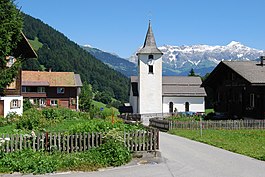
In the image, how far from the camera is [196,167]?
13.3 meters

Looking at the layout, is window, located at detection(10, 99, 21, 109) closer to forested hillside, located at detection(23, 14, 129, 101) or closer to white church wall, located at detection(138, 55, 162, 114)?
white church wall, located at detection(138, 55, 162, 114)

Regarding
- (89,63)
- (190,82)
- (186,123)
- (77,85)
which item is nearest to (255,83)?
(186,123)

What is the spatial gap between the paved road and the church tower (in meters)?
46.3

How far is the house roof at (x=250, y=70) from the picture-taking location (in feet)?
112

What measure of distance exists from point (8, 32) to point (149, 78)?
38.9m

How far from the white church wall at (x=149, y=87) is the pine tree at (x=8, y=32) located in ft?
116

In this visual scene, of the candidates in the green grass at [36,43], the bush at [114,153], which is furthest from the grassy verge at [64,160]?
the green grass at [36,43]

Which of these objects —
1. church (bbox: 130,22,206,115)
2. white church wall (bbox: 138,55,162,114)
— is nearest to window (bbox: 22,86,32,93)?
church (bbox: 130,22,206,115)


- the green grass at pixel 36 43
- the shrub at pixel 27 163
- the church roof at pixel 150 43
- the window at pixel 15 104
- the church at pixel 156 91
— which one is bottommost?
the shrub at pixel 27 163

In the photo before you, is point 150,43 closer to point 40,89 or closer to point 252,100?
point 40,89

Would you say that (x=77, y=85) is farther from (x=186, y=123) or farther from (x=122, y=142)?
(x=122, y=142)

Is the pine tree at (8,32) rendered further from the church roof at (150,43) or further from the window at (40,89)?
the window at (40,89)

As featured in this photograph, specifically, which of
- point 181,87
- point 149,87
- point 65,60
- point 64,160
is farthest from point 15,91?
point 65,60

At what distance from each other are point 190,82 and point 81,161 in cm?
5758
